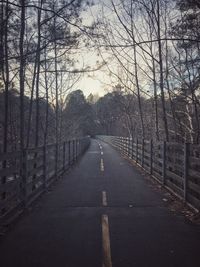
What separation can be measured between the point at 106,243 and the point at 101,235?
569 millimetres

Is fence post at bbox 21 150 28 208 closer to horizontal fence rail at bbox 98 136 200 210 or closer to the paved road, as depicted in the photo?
the paved road

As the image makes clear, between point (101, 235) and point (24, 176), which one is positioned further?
point (24, 176)

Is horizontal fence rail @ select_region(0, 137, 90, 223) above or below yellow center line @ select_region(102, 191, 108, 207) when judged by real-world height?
above

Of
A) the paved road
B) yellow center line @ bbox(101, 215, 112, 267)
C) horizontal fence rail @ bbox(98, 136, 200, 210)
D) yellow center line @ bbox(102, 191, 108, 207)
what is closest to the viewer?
yellow center line @ bbox(101, 215, 112, 267)

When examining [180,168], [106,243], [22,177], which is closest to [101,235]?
[106,243]

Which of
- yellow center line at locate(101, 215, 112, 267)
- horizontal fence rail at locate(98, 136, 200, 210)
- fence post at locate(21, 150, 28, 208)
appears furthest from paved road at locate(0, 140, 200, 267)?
horizontal fence rail at locate(98, 136, 200, 210)

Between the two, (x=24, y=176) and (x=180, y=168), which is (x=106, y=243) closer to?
(x=24, y=176)

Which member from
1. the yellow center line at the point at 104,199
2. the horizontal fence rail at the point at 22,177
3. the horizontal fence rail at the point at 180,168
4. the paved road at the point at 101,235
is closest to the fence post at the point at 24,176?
the horizontal fence rail at the point at 22,177

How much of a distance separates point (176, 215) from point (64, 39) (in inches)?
A: 273

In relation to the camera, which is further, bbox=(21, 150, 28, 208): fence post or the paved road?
bbox=(21, 150, 28, 208): fence post

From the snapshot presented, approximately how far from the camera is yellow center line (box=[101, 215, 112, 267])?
19.5ft

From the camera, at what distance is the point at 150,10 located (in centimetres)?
1905

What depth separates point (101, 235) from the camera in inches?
298

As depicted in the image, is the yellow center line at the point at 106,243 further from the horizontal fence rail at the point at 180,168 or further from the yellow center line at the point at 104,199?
the horizontal fence rail at the point at 180,168
